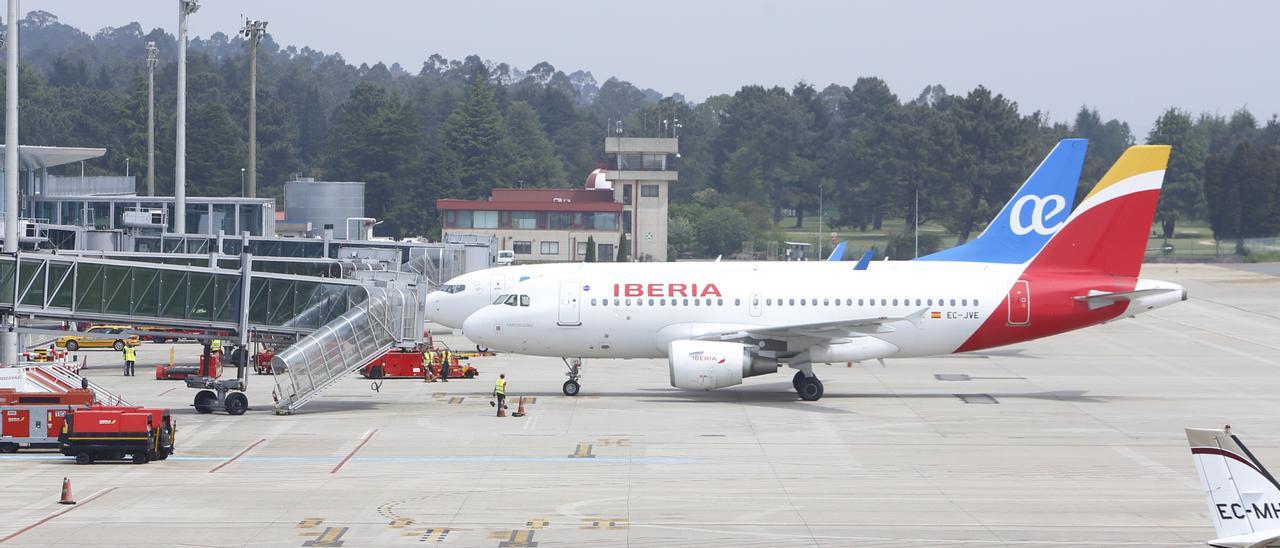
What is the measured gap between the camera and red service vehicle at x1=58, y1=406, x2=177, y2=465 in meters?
31.9

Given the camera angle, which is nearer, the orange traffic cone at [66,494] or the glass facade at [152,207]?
the orange traffic cone at [66,494]

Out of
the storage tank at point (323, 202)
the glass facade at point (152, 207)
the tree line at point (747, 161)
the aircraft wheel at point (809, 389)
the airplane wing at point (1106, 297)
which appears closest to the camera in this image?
the aircraft wheel at point (809, 389)

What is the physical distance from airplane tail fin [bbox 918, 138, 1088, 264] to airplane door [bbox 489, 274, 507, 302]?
1406 centimetres

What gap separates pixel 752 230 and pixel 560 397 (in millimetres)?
102980

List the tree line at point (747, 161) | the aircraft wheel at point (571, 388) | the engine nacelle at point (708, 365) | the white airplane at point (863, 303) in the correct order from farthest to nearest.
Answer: the tree line at point (747, 161)
the aircraft wheel at point (571, 388)
the white airplane at point (863, 303)
the engine nacelle at point (708, 365)

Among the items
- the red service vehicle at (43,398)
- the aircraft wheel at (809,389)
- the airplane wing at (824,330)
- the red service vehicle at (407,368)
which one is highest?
the airplane wing at (824,330)

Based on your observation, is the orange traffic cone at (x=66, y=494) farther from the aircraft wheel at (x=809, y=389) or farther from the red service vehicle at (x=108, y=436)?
the aircraft wheel at (x=809, y=389)

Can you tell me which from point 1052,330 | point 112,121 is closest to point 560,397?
point 1052,330

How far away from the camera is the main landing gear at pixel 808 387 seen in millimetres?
43531

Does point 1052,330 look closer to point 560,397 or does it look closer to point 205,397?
point 560,397

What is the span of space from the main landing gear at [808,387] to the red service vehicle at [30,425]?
2077 centimetres

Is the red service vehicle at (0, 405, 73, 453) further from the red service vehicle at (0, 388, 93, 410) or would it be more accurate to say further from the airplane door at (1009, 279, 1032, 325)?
the airplane door at (1009, 279, 1032, 325)

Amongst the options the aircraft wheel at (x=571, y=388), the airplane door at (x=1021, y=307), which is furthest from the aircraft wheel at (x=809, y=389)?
the aircraft wheel at (x=571, y=388)

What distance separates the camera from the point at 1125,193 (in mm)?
44781
